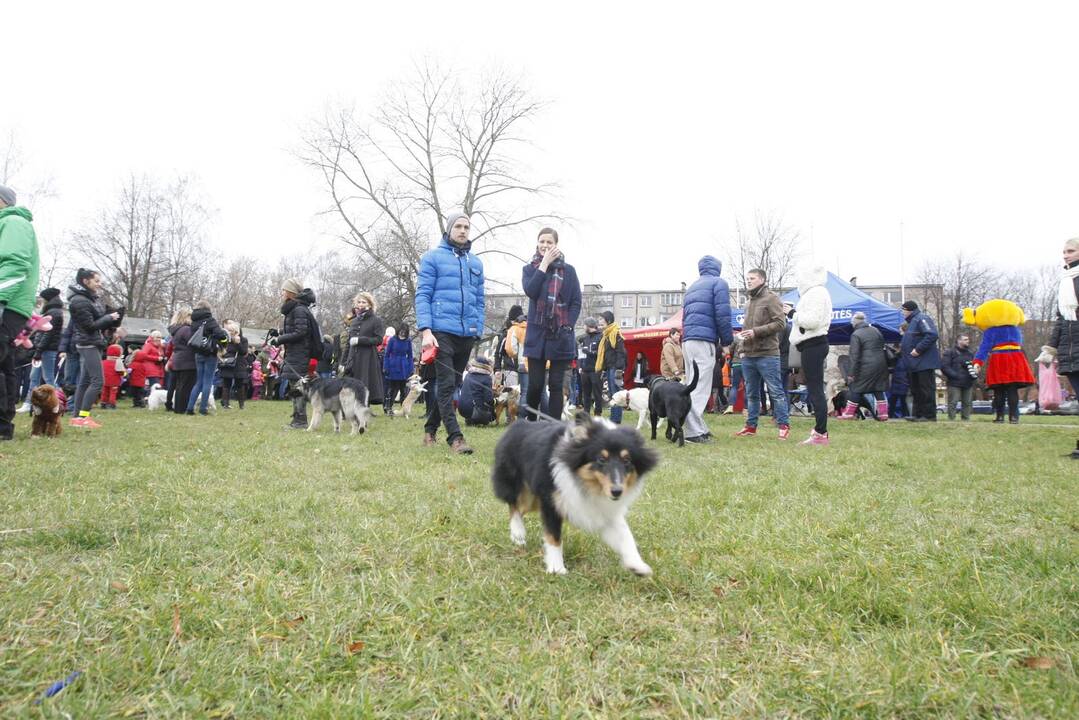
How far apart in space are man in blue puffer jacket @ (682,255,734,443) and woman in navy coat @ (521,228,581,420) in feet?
8.45

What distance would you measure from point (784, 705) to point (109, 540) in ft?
9.91

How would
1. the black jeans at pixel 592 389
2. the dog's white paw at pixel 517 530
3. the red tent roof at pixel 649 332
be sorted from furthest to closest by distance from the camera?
the red tent roof at pixel 649 332
the black jeans at pixel 592 389
the dog's white paw at pixel 517 530

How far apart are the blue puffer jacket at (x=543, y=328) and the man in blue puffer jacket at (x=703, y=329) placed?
8.52ft

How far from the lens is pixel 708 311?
8.16 meters

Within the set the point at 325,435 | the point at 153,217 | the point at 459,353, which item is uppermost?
the point at 153,217

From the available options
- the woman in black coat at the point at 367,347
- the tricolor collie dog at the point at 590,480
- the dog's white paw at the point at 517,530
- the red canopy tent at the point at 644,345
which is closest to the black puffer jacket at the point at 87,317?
the woman in black coat at the point at 367,347

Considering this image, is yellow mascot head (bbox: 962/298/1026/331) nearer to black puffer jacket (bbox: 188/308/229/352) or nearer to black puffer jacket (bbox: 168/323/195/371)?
black puffer jacket (bbox: 188/308/229/352)

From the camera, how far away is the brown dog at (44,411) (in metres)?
6.66

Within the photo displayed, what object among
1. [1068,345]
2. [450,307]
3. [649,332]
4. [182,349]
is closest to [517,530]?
[450,307]

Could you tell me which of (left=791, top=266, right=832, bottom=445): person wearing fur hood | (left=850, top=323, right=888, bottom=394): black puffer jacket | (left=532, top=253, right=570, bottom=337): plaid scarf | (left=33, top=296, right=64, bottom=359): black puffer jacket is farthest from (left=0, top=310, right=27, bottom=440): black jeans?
(left=850, top=323, right=888, bottom=394): black puffer jacket

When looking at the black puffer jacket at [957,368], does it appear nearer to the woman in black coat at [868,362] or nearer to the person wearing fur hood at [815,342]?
the woman in black coat at [868,362]

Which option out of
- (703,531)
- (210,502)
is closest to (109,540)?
(210,502)

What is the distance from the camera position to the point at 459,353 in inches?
254

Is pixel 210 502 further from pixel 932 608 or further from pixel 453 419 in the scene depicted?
pixel 932 608
